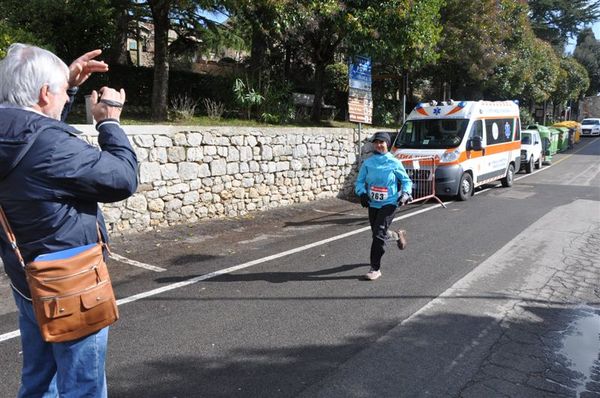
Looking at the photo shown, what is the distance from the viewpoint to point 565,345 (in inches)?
172

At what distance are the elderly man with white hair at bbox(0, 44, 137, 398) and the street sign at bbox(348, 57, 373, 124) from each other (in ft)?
39.5

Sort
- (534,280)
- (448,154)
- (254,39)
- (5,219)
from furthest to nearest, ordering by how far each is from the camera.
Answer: (254,39)
(448,154)
(534,280)
(5,219)

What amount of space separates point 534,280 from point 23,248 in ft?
18.6

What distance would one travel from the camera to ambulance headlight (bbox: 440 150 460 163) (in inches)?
507

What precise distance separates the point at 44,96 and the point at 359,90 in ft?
41.6

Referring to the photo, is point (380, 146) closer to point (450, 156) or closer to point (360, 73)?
point (450, 156)

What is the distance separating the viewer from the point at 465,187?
43.6 feet

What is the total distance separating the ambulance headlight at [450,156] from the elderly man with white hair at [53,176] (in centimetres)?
1145

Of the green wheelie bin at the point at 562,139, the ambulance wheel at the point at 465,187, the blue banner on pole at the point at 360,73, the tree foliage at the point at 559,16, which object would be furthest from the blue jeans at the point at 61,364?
the tree foliage at the point at 559,16

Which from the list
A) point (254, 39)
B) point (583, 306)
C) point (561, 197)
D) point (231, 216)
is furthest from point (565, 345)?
point (254, 39)

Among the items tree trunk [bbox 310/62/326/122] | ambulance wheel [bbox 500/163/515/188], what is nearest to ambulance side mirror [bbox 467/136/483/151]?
ambulance wheel [bbox 500/163/515/188]

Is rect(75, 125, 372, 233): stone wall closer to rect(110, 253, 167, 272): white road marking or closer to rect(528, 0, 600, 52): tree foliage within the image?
rect(110, 253, 167, 272): white road marking

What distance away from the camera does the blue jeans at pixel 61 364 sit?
218 centimetres

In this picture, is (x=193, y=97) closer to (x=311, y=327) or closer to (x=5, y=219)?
(x=311, y=327)
